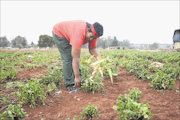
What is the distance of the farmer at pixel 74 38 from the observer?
2.83 meters

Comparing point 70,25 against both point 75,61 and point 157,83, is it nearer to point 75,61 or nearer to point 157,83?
point 75,61

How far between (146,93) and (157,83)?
0.37 metres

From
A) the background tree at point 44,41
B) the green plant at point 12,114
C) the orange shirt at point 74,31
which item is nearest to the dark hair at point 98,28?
the orange shirt at point 74,31

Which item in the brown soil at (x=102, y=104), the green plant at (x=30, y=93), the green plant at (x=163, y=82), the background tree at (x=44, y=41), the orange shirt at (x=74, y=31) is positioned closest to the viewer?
the brown soil at (x=102, y=104)

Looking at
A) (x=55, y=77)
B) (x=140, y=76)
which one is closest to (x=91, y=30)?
(x=55, y=77)

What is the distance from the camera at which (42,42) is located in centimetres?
4428

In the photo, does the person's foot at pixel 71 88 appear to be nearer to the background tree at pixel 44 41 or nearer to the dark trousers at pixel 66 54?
the dark trousers at pixel 66 54

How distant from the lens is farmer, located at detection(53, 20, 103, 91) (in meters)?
2.83

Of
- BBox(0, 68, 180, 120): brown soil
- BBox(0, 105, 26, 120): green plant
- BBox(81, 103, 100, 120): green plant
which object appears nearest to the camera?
BBox(0, 105, 26, 120): green plant

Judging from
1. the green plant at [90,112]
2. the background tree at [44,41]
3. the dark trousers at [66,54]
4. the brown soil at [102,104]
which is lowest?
the brown soil at [102,104]

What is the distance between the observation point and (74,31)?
292cm

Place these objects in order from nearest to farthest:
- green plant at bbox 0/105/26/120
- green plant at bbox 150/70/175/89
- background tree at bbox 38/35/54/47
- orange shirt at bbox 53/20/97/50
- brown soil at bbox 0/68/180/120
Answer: green plant at bbox 0/105/26/120 < brown soil at bbox 0/68/180/120 < orange shirt at bbox 53/20/97/50 < green plant at bbox 150/70/175/89 < background tree at bbox 38/35/54/47

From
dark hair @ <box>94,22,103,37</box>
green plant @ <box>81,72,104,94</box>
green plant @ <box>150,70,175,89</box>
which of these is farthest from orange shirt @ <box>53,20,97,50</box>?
green plant @ <box>150,70,175,89</box>

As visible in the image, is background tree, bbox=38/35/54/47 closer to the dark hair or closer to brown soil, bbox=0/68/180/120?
brown soil, bbox=0/68/180/120
